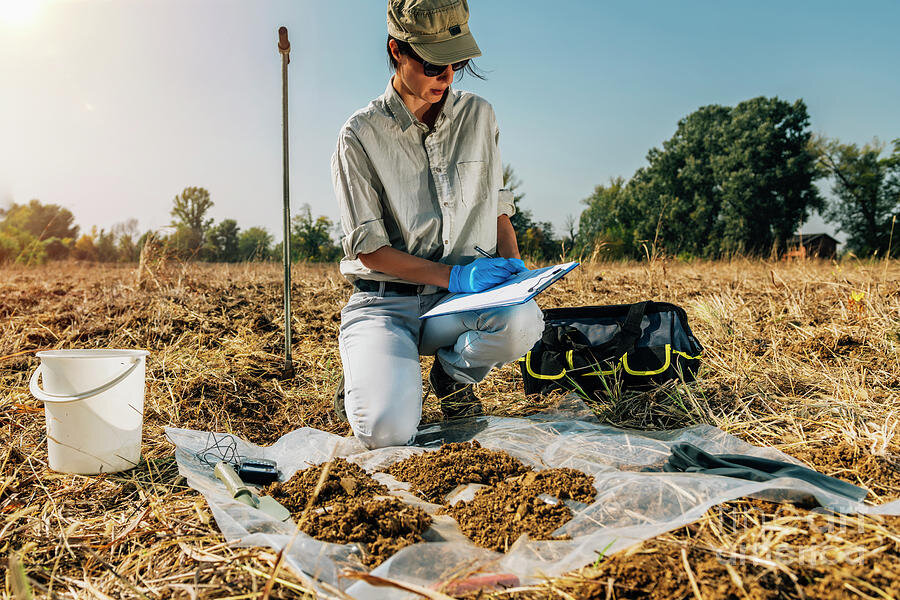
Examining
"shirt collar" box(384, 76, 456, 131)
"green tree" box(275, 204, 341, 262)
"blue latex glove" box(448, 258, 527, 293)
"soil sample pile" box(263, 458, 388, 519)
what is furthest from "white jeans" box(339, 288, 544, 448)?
"green tree" box(275, 204, 341, 262)

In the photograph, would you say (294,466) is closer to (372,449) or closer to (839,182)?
(372,449)

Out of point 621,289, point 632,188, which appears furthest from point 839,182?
point 621,289

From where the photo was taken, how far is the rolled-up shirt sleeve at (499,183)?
2492 millimetres

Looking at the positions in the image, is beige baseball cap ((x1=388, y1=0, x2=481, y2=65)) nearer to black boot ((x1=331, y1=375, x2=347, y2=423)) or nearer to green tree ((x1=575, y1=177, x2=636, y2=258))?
black boot ((x1=331, y1=375, x2=347, y2=423))

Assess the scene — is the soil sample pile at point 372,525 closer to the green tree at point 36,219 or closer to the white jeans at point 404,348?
the white jeans at point 404,348

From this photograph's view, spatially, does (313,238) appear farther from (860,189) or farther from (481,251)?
(860,189)

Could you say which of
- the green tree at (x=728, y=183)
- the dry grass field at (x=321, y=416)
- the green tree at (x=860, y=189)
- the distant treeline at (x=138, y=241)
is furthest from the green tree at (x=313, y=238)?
the green tree at (x=860, y=189)

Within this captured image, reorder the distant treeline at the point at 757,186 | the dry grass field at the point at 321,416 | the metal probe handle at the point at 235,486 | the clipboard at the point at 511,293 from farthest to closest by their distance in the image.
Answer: the distant treeline at the point at 757,186
the clipboard at the point at 511,293
the metal probe handle at the point at 235,486
the dry grass field at the point at 321,416

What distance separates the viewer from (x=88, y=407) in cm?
166

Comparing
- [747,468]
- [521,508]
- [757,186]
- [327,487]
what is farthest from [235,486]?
[757,186]

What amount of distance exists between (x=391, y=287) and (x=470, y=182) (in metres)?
0.57

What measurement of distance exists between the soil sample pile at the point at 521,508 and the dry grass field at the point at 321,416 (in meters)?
0.19

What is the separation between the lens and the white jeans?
2.00 metres

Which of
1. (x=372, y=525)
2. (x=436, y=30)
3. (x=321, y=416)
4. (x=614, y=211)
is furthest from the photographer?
(x=614, y=211)
